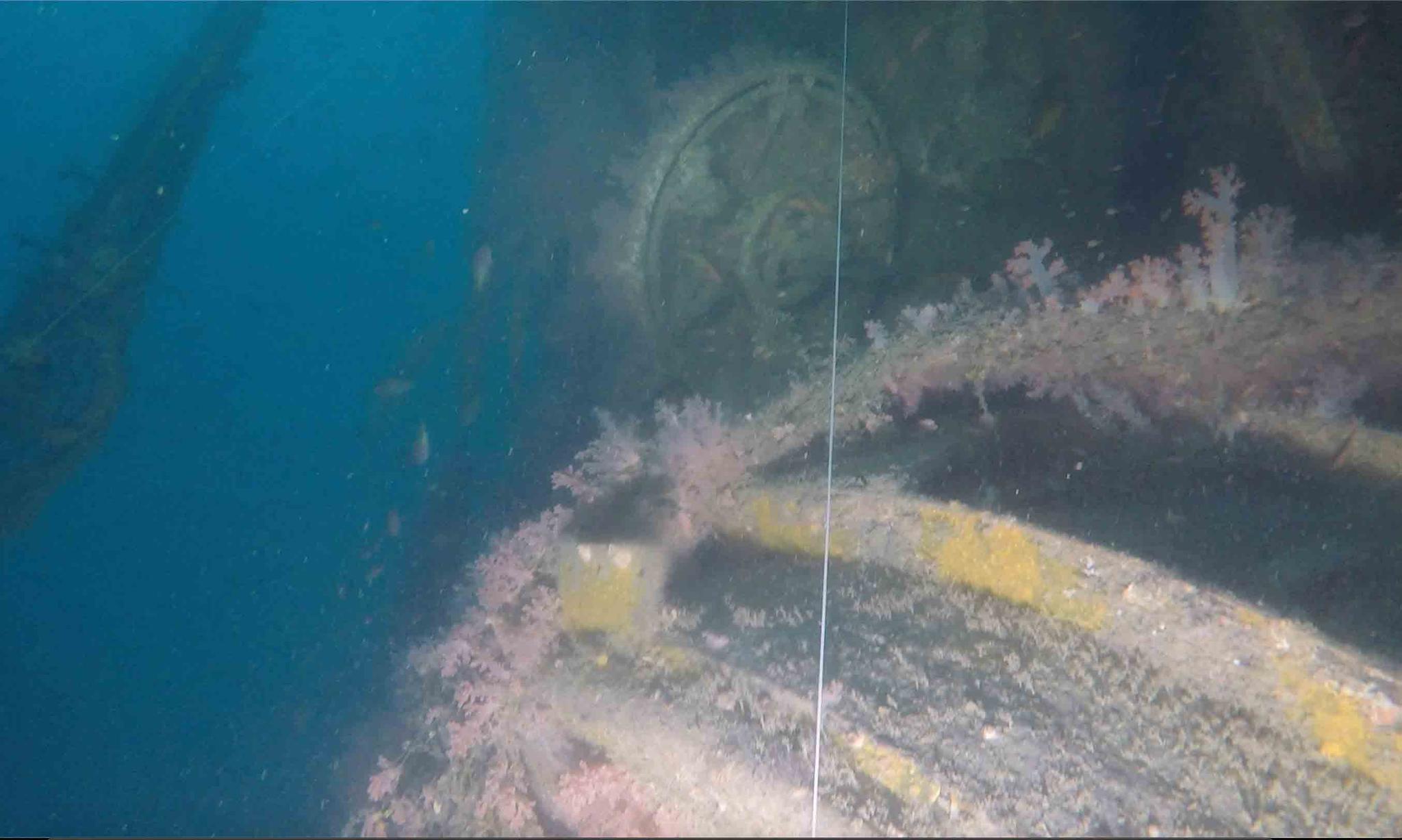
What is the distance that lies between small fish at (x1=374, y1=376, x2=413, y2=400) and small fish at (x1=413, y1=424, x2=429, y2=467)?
0.55 metres

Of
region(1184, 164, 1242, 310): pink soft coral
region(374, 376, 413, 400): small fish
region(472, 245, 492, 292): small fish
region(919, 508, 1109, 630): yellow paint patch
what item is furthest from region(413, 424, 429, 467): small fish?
region(1184, 164, 1242, 310): pink soft coral

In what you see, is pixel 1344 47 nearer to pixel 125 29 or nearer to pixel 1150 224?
pixel 1150 224

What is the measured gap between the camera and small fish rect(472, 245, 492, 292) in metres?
7.76

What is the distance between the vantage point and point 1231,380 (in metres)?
3.06

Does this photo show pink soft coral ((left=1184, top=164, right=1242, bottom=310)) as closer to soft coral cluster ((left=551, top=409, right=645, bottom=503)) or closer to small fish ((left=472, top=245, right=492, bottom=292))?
soft coral cluster ((left=551, top=409, right=645, bottom=503))

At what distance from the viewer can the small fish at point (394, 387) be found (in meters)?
9.25

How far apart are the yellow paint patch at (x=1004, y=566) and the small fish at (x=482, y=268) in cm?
629

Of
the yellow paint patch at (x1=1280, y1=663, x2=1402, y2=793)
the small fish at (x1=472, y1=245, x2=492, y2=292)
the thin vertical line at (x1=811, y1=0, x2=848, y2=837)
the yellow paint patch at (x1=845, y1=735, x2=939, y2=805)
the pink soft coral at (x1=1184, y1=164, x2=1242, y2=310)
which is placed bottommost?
the small fish at (x1=472, y1=245, x2=492, y2=292)

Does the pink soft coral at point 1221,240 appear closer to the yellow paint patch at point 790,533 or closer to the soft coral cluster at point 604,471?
the yellow paint patch at point 790,533

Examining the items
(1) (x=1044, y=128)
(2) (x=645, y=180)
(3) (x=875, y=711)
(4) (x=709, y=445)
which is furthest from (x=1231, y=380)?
(2) (x=645, y=180)

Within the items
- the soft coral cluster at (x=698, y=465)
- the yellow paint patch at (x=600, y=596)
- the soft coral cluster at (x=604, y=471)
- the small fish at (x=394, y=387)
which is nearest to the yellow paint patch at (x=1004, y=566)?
the soft coral cluster at (x=698, y=465)

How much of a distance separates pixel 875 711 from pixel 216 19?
1099cm

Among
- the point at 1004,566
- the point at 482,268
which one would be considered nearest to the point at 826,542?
the point at 1004,566

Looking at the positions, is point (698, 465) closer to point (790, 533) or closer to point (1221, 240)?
point (790, 533)
